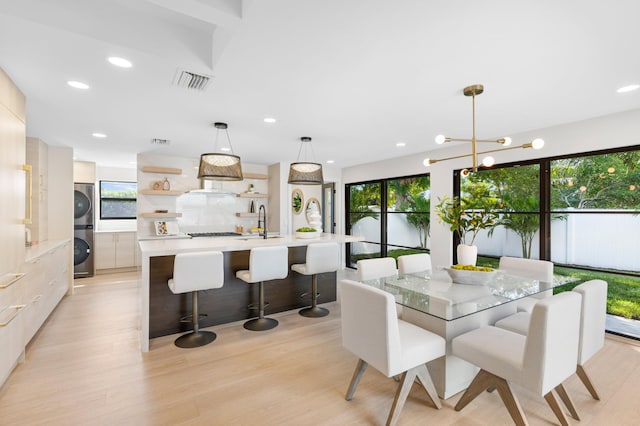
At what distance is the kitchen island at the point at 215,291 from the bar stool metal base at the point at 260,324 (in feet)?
0.73

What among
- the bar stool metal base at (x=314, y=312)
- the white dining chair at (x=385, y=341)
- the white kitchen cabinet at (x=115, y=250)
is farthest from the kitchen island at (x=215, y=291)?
the white kitchen cabinet at (x=115, y=250)

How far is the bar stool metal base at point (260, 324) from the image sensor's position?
141 inches

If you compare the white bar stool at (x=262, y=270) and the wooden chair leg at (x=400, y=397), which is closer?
the wooden chair leg at (x=400, y=397)

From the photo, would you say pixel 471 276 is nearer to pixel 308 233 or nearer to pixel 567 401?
pixel 567 401

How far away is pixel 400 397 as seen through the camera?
1997 millimetres

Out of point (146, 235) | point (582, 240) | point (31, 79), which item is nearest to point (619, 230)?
point (582, 240)

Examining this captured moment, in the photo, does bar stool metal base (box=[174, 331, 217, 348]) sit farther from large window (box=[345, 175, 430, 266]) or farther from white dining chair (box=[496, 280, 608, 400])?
large window (box=[345, 175, 430, 266])

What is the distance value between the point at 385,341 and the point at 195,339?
7.38 feet

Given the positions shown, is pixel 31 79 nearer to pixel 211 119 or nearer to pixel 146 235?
pixel 211 119

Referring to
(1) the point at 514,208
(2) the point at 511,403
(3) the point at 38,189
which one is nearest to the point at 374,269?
(2) the point at 511,403

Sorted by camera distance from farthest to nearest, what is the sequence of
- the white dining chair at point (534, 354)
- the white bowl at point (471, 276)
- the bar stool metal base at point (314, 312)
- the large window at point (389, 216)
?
the large window at point (389, 216) < the bar stool metal base at point (314, 312) < the white bowl at point (471, 276) < the white dining chair at point (534, 354)

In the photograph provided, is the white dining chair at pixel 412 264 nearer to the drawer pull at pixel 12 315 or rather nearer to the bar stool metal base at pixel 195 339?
the bar stool metal base at pixel 195 339

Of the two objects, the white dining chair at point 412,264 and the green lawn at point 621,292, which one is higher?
the white dining chair at point 412,264

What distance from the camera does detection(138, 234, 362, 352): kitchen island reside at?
316 cm
